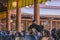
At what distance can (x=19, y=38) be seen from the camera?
8.20 metres

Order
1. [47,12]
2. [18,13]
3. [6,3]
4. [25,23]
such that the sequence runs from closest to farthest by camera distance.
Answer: [18,13] → [47,12] → [6,3] → [25,23]

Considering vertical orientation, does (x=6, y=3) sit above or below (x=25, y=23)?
above

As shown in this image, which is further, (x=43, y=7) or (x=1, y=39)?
(x=43, y=7)

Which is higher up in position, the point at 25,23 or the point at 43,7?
the point at 43,7

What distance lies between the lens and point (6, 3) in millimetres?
19438

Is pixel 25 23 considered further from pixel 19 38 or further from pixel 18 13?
pixel 19 38

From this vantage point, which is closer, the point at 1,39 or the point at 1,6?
the point at 1,39

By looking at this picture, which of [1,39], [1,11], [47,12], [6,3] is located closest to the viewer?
[1,39]

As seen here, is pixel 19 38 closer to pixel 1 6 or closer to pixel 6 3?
pixel 6 3

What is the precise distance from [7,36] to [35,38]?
1.78 m

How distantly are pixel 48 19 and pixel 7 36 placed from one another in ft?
37.9

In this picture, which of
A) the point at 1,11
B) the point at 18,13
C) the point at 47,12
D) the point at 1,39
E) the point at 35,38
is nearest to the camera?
the point at 35,38

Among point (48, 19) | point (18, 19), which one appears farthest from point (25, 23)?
point (18, 19)

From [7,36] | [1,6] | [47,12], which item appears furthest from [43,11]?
[7,36]
